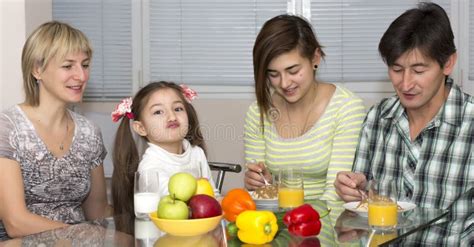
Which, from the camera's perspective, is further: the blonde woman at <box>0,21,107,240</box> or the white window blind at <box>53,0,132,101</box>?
the white window blind at <box>53,0,132,101</box>

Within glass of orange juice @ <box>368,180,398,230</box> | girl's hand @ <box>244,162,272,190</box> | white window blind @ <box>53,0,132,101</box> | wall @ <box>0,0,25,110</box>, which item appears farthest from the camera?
white window blind @ <box>53,0,132,101</box>

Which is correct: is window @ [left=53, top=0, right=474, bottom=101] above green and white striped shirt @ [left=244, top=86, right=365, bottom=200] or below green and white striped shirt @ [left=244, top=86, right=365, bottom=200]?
above

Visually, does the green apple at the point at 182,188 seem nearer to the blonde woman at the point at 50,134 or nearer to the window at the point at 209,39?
the blonde woman at the point at 50,134

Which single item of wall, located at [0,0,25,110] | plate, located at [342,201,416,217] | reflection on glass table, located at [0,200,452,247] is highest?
wall, located at [0,0,25,110]

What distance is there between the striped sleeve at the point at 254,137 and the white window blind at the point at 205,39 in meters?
1.69

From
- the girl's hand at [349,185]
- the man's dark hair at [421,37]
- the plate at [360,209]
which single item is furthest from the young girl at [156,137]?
the man's dark hair at [421,37]

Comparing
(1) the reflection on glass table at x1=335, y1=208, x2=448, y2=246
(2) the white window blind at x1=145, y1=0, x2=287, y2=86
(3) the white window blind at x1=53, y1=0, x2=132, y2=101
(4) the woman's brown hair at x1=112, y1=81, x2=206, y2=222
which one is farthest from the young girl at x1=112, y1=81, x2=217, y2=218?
(3) the white window blind at x1=53, y1=0, x2=132, y2=101

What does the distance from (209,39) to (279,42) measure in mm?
2071

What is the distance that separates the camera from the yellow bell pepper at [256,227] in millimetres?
2045

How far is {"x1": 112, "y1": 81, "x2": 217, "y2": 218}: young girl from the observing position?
9.50 ft

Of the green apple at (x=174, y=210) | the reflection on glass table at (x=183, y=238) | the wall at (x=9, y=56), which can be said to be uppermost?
the wall at (x=9, y=56)

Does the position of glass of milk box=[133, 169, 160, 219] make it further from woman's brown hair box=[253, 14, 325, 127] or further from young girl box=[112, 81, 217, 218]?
woman's brown hair box=[253, 14, 325, 127]

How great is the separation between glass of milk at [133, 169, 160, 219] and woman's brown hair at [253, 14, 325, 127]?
0.78 metres

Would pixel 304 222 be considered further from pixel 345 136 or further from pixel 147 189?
pixel 345 136
